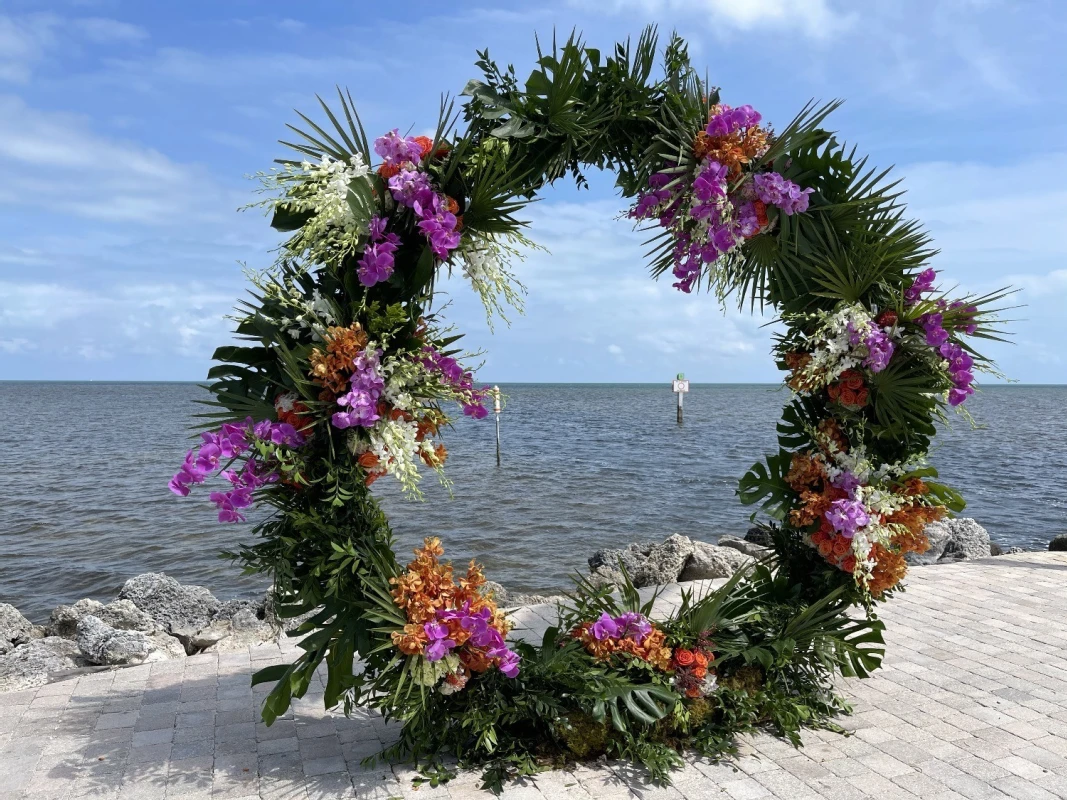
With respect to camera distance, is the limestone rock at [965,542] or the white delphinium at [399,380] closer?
the white delphinium at [399,380]

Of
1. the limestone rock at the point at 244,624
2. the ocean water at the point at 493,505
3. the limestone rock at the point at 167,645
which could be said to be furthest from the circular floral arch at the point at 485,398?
the limestone rock at the point at 167,645

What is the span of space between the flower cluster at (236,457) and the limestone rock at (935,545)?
9.83 m

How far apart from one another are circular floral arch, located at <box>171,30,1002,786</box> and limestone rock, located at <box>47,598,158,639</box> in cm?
450

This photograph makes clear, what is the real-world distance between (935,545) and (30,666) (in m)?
11.2

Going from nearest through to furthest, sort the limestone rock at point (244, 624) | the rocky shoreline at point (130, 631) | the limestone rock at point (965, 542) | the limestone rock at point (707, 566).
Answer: the rocky shoreline at point (130, 631) → the limestone rock at point (244, 624) → the limestone rock at point (707, 566) → the limestone rock at point (965, 542)

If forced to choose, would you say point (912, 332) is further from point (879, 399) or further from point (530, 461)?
point (530, 461)

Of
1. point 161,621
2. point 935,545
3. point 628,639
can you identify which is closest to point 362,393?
point 628,639

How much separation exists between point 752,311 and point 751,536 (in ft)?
29.8

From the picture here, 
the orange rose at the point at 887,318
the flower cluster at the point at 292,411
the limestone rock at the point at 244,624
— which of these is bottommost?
the limestone rock at the point at 244,624

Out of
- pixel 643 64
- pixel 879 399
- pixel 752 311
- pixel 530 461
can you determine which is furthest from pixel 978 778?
pixel 530 461

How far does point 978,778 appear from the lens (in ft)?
13.2

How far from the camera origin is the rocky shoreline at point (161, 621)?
20.7ft

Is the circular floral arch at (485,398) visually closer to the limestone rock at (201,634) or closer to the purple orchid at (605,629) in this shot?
the purple orchid at (605,629)

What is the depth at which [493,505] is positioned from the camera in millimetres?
17312
